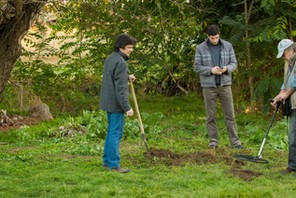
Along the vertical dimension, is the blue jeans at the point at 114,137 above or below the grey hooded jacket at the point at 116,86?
below

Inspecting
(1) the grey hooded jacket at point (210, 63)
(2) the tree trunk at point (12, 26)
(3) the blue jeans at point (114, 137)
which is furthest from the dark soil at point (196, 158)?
(2) the tree trunk at point (12, 26)

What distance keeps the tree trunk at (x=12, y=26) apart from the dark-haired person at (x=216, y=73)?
3456 mm

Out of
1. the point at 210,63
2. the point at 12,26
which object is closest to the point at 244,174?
the point at 210,63

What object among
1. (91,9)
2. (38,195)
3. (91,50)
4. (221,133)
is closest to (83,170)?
(38,195)

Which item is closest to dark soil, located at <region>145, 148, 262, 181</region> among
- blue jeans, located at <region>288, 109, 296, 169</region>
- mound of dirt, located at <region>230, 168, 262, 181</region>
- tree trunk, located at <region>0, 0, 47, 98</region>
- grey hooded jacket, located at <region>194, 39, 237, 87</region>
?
mound of dirt, located at <region>230, 168, 262, 181</region>

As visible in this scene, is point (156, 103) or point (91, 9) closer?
point (91, 9)

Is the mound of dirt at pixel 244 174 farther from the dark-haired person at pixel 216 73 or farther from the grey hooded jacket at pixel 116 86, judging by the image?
the dark-haired person at pixel 216 73

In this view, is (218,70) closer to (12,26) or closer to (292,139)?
(292,139)

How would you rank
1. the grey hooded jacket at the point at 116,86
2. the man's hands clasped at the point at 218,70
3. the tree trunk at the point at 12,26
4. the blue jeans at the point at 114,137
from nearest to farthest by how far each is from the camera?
the grey hooded jacket at the point at 116,86 < the blue jeans at the point at 114,137 < the man's hands clasped at the point at 218,70 < the tree trunk at the point at 12,26

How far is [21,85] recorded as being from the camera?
16.1 meters

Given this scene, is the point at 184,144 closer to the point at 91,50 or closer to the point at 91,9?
the point at 91,9

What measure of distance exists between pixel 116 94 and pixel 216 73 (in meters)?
2.29

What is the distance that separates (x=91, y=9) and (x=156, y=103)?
5.58m

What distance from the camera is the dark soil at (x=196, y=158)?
9.61 meters
